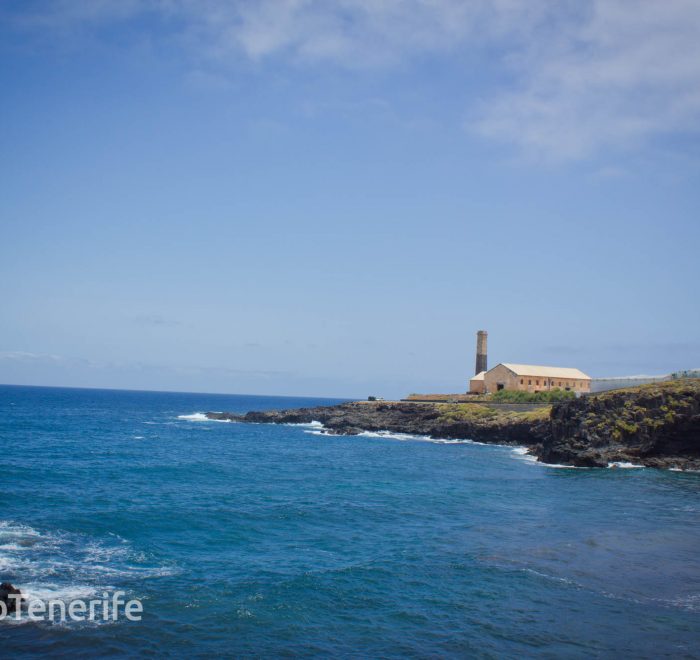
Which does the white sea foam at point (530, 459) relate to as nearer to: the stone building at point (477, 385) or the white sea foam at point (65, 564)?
the stone building at point (477, 385)

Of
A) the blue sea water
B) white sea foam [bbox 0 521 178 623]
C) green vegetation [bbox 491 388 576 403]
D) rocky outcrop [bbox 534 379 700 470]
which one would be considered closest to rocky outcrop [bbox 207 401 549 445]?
green vegetation [bbox 491 388 576 403]

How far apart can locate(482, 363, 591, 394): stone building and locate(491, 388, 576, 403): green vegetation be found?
5.18 metres

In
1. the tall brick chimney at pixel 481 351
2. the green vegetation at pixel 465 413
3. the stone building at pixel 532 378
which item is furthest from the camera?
the tall brick chimney at pixel 481 351

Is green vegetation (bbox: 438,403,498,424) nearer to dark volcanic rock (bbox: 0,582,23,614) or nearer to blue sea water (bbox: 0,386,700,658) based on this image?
blue sea water (bbox: 0,386,700,658)

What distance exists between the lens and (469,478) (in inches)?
1766

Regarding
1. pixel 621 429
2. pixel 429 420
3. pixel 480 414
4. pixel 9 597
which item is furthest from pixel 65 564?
pixel 429 420

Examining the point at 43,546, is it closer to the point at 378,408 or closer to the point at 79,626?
the point at 79,626

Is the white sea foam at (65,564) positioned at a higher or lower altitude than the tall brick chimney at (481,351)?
lower

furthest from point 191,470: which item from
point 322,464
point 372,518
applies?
point 372,518

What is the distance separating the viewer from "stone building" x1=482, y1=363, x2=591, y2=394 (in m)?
95.4

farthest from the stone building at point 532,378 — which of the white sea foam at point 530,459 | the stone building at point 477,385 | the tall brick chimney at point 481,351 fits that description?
the white sea foam at point 530,459

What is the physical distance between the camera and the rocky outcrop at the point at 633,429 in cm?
5153

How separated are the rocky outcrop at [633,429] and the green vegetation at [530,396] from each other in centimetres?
2374

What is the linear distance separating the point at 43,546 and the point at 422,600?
49.7ft
